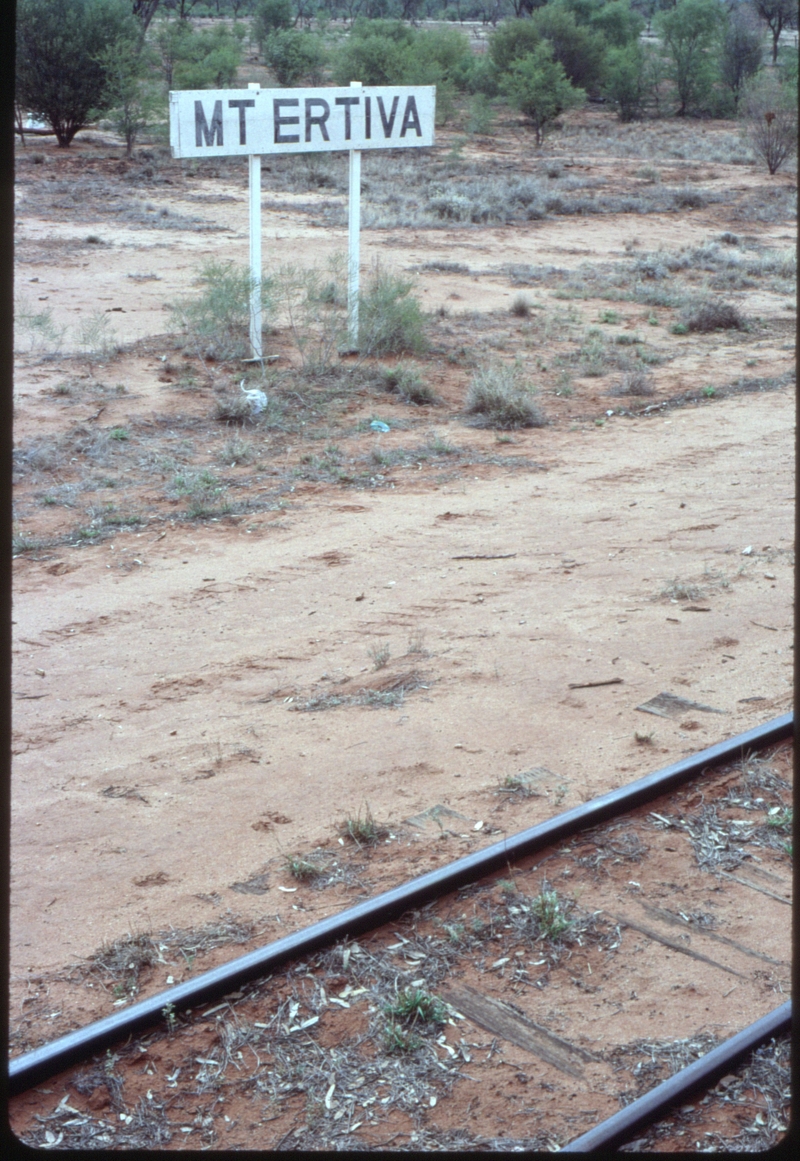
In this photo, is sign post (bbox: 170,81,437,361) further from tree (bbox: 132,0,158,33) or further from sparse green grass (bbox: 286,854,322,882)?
tree (bbox: 132,0,158,33)

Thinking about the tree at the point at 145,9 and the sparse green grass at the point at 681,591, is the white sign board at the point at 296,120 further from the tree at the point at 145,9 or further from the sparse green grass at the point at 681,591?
the tree at the point at 145,9

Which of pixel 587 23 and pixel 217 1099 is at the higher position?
pixel 587 23

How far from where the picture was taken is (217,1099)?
311cm

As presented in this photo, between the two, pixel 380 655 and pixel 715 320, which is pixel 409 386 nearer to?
pixel 715 320

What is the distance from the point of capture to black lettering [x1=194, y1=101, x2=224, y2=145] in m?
11.5

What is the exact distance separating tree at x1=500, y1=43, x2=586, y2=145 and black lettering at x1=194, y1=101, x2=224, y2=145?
27.0 metres

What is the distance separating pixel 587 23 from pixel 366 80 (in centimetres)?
1328

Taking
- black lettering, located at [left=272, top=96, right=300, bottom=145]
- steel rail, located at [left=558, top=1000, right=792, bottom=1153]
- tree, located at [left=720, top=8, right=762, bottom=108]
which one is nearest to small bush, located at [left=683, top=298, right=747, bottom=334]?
black lettering, located at [left=272, top=96, right=300, bottom=145]

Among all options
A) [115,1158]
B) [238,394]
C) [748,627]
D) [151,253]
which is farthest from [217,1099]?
[151,253]

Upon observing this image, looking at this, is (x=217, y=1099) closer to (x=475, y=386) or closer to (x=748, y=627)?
(x=748, y=627)

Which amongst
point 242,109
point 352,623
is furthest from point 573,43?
point 352,623

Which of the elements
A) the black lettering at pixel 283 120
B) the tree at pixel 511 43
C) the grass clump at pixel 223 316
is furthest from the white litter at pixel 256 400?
the tree at pixel 511 43

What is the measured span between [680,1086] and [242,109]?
10725 millimetres

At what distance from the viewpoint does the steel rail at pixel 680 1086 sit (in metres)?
2.88
